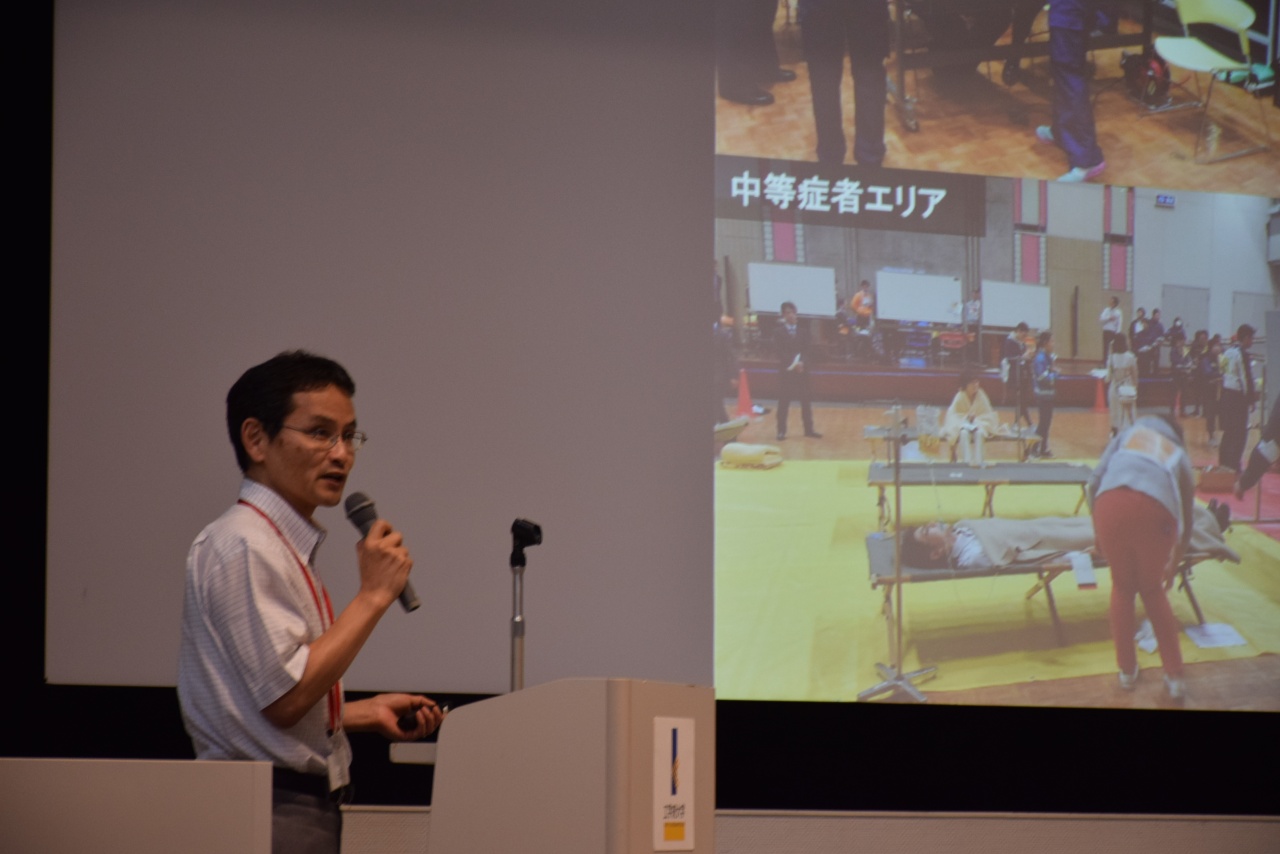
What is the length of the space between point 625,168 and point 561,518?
97cm

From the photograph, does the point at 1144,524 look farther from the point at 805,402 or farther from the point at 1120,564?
the point at 805,402

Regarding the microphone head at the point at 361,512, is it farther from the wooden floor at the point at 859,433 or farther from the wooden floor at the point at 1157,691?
the wooden floor at the point at 1157,691

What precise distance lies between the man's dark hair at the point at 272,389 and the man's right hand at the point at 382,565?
26cm

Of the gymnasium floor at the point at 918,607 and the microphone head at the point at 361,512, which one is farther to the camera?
the gymnasium floor at the point at 918,607

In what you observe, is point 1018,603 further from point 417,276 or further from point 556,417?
point 417,276

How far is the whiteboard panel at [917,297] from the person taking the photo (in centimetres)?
367

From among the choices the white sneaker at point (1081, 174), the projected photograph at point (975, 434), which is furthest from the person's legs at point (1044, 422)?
the white sneaker at point (1081, 174)

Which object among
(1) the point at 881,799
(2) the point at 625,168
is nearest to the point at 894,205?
(2) the point at 625,168

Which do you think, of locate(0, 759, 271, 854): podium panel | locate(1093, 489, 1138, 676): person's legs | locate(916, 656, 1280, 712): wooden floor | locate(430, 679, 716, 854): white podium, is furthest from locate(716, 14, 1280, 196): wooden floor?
locate(0, 759, 271, 854): podium panel

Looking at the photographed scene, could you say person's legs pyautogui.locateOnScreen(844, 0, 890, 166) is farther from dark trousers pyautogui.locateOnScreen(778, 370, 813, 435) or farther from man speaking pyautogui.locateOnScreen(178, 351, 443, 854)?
man speaking pyautogui.locateOnScreen(178, 351, 443, 854)

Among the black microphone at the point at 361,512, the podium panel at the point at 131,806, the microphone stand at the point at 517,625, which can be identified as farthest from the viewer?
the microphone stand at the point at 517,625

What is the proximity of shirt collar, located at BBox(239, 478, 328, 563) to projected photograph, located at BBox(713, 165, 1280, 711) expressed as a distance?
1.70 m

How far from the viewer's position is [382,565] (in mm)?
1959

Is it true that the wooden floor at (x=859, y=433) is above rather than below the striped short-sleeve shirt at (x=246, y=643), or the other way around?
above
